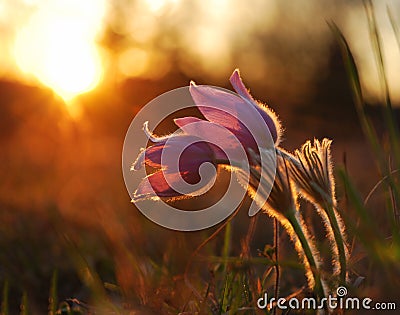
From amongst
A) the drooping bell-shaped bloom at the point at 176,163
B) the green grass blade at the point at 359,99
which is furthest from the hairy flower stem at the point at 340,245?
the drooping bell-shaped bloom at the point at 176,163

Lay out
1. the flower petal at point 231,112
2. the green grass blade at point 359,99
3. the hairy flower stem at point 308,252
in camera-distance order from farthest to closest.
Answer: the flower petal at point 231,112 → the hairy flower stem at point 308,252 → the green grass blade at point 359,99

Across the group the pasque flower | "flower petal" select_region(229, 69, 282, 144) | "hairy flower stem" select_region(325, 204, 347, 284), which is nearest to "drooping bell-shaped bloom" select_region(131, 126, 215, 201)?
the pasque flower

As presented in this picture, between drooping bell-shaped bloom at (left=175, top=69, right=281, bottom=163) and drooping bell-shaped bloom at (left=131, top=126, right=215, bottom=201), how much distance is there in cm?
6

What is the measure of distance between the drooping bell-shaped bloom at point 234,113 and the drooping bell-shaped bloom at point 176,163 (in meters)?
0.06

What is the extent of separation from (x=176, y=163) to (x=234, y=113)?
181 millimetres

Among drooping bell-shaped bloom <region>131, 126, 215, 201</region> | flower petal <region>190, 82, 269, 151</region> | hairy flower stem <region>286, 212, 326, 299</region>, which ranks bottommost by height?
hairy flower stem <region>286, 212, 326, 299</region>

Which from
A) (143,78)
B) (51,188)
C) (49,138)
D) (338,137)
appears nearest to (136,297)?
(51,188)

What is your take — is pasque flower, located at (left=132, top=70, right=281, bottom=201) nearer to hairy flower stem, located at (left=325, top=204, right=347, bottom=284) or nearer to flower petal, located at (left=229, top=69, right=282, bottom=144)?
flower petal, located at (left=229, top=69, right=282, bottom=144)

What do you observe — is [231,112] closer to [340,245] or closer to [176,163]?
[176,163]

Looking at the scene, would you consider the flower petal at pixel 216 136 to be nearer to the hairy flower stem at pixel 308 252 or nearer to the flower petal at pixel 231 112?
the flower petal at pixel 231 112

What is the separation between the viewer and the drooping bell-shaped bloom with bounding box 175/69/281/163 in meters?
1.42

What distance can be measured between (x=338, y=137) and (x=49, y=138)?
16.0ft

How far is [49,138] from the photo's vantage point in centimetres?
827

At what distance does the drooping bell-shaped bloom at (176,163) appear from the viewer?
1383 mm
